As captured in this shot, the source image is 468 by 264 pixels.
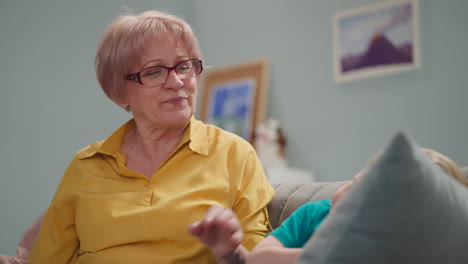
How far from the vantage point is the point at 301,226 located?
120 cm

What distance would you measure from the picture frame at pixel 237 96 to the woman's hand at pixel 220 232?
3.48 metres

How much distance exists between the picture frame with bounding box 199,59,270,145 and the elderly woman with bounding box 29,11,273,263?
2.83 metres

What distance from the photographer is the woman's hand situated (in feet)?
3.41

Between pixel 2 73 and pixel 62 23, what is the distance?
2.33 ft

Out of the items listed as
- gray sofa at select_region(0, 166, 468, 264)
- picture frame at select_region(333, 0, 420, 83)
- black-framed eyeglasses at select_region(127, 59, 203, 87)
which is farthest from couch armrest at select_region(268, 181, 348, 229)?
picture frame at select_region(333, 0, 420, 83)

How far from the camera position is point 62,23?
13.4 feet

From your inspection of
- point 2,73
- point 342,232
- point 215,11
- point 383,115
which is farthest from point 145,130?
point 215,11

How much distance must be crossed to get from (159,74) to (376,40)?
2.80 meters

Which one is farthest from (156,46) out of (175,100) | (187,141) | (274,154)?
(274,154)

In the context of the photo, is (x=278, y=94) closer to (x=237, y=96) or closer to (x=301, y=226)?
(x=237, y=96)

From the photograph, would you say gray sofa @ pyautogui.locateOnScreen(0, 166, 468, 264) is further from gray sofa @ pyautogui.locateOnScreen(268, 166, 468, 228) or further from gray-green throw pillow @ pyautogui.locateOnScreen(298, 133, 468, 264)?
gray-green throw pillow @ pyautogui.locateOnScreen(298, 133, 468, 264)

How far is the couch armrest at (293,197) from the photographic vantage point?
5.12 ft

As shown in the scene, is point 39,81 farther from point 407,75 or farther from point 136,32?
point 407,75

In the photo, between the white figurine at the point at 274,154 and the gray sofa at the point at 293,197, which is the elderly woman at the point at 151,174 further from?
the white figurine at the point at 274,154
